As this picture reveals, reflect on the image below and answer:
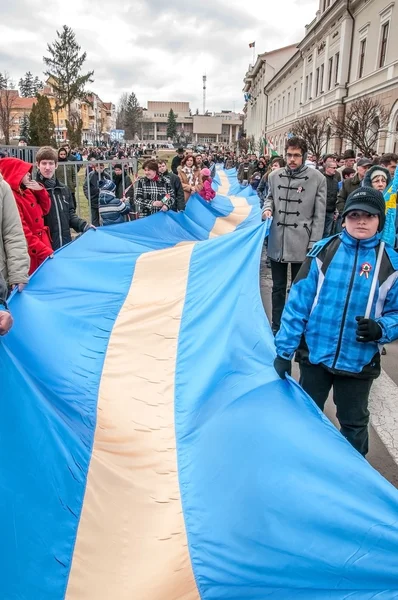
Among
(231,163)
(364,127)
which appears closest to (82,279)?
(364,127)

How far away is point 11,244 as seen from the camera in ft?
12.1

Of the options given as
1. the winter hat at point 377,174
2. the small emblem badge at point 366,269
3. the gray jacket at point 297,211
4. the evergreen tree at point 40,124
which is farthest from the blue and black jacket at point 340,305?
the evergreen tree at point 40,124

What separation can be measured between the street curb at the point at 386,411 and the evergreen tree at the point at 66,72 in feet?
187

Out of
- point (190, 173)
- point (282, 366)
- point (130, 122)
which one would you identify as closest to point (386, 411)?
point (282, 366)

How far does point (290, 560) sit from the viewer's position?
1865 millimetres

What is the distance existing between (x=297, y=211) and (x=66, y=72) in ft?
192

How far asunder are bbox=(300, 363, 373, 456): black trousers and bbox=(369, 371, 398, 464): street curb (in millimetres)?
821

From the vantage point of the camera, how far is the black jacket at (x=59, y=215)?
17.7 feet

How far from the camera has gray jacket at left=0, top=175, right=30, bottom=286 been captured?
3615 millimetres

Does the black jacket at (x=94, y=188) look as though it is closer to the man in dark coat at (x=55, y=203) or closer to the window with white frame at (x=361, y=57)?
the man in dark coat at (x=55, y=203)

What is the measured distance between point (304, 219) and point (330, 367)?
261 cm

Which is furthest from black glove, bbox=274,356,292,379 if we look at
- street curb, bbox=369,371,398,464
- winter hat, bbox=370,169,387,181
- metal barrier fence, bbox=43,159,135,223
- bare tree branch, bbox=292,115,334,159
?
bare tree branch, bbox=292,115,334,159

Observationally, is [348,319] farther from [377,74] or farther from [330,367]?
[377,74]

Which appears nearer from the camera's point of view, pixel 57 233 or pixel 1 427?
pixel 1 427
